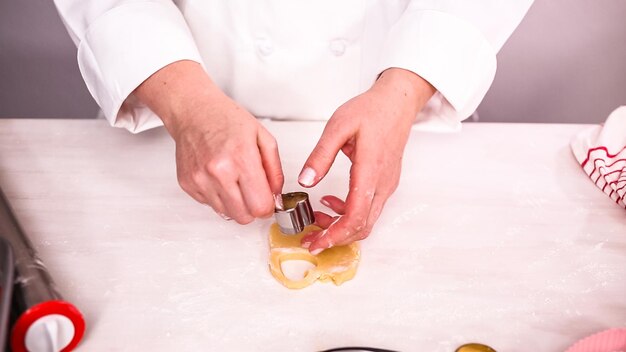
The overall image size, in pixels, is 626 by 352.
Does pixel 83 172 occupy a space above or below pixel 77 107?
above

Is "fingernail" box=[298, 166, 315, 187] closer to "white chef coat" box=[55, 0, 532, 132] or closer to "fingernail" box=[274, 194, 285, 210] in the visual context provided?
"fingernail" box=[274, 194, 285, 210]

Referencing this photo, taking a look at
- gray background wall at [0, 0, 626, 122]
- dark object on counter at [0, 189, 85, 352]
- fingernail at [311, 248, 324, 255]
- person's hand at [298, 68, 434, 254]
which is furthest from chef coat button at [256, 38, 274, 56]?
gray background wall at [0, 0, 626, 122]

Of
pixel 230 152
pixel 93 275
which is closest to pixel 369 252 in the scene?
pixel 230 152

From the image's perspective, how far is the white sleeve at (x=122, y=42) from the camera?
78 cm

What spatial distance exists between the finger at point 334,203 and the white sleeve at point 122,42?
0.89 feet

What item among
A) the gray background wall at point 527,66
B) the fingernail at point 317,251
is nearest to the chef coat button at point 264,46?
the fingernail at point 317,251

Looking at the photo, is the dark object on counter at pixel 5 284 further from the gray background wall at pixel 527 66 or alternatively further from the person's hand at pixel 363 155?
the gray background wall at pixel 527 66

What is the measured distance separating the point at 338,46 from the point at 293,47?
0.25 feet

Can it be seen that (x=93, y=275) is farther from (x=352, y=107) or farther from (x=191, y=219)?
(x=352, y=107)

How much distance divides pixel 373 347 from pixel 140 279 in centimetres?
29

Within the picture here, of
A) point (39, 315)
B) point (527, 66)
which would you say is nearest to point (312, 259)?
point (39, 315)

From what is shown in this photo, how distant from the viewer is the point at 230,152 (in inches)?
26.1

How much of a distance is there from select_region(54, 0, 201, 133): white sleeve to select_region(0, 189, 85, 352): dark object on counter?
293 mm

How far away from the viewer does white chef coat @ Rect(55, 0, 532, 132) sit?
79 centimetres
